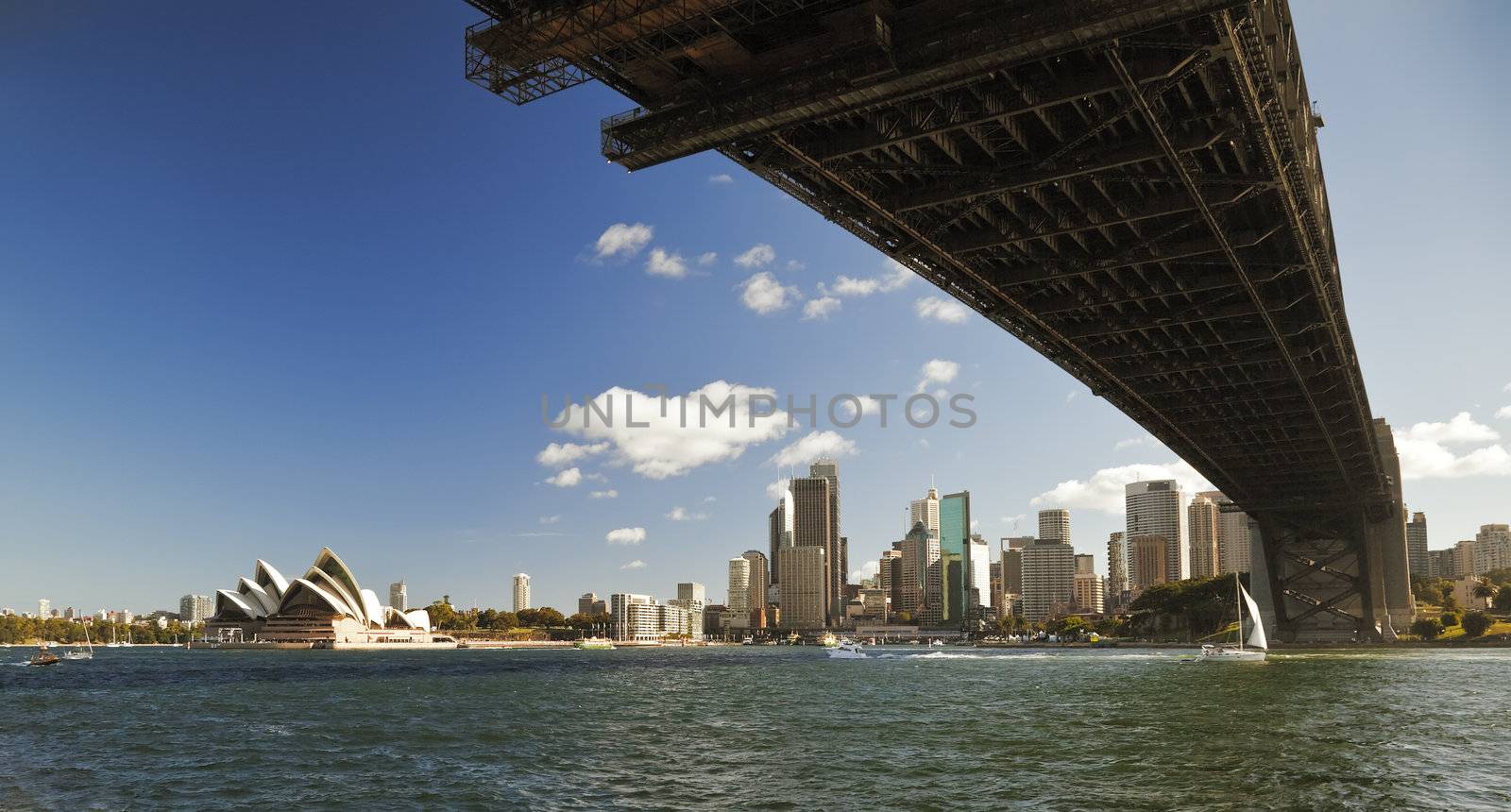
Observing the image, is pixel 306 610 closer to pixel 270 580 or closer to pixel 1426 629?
pixel 270 580

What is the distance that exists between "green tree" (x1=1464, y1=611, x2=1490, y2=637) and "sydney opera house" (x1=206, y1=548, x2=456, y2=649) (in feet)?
488

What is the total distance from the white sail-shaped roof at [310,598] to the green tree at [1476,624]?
150576 mm

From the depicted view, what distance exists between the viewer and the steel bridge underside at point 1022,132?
78.8 feet

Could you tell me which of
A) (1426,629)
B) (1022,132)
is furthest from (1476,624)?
(1022,132)

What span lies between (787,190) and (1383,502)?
269 feet

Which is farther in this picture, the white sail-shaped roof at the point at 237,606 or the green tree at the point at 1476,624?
the white sail-shaped roof at the point at 237,606

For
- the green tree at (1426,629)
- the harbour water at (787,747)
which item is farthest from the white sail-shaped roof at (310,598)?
the green tree at (1426,629)

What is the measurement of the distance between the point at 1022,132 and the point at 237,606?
184 meters

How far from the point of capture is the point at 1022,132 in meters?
30.1

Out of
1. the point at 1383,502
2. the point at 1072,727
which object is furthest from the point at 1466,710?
the point at 1383,502

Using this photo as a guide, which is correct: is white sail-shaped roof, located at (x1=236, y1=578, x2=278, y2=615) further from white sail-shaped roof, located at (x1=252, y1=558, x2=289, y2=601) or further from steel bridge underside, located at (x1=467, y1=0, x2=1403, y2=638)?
steel bridge underside, located at (x1=467, y1=0, x2=1403, y2=638)

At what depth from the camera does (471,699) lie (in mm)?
48750

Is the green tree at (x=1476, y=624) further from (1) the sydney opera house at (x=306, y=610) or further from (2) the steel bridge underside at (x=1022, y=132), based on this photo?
(1) the sydney opera house at (x=306, y=610)

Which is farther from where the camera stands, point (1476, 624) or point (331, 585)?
point (331, 585)
